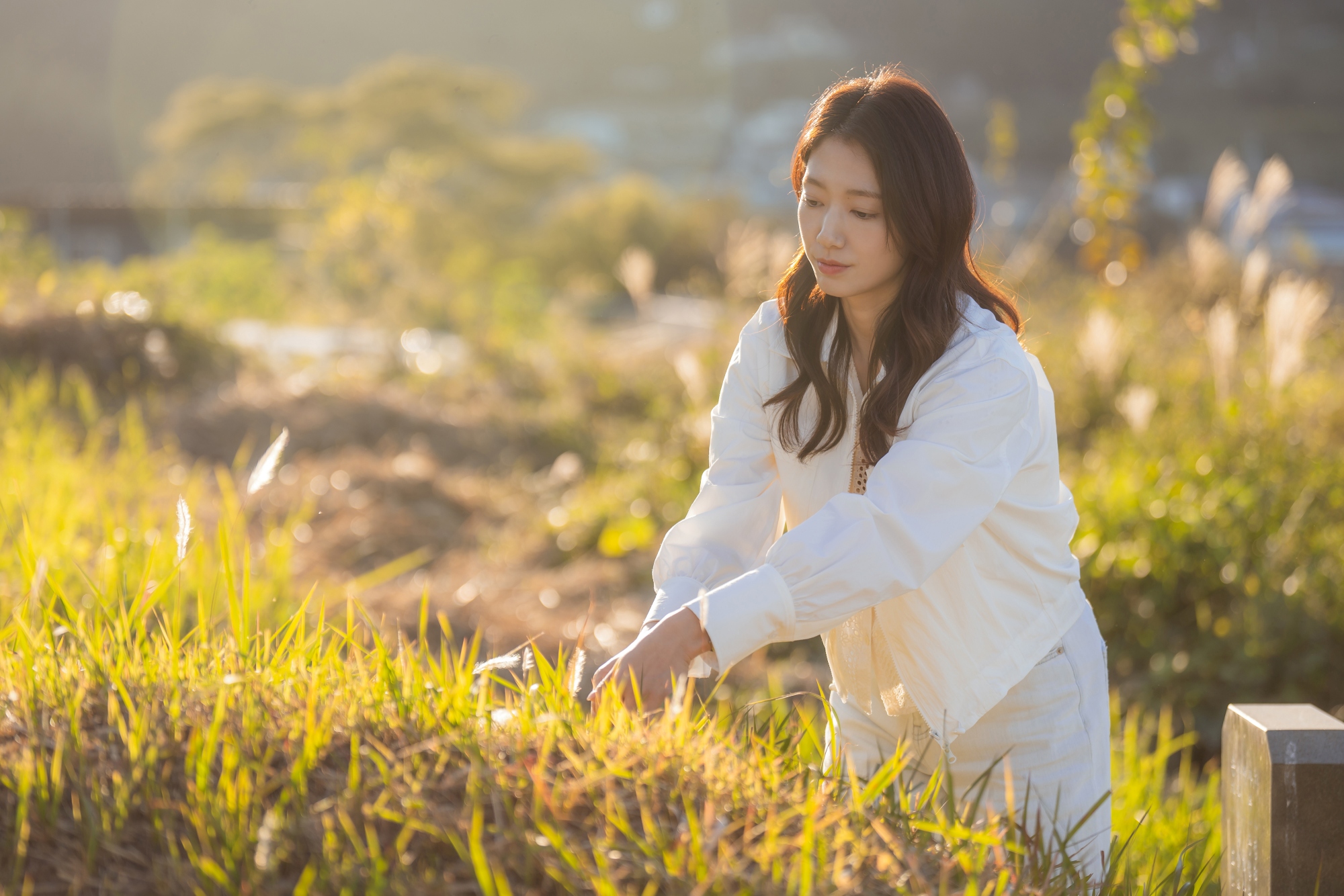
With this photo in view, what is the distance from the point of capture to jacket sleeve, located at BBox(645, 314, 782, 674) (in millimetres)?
1725

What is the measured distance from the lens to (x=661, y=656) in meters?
1.43

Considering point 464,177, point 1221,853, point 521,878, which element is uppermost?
point 464,177

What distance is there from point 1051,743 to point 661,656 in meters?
0.88

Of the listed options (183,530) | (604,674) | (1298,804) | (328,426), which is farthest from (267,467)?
(328,426)

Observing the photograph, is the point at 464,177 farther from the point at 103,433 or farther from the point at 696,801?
the point at 696,801

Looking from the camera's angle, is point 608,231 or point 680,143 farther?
point 680,143

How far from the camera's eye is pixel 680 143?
53.0 m

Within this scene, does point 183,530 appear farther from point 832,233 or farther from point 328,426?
point 328,426

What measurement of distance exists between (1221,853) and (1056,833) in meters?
0.63

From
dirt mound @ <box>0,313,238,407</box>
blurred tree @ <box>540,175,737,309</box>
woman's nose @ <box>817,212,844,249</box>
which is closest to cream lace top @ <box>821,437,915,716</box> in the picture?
woman's nose @ <box>817,212,844,249</box>

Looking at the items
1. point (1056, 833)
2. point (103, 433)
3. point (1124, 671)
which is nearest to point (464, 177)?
point (103, 433)

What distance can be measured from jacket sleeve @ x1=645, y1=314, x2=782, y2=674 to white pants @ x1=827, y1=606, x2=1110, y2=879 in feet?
1.36

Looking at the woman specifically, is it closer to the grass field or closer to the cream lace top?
the cream lace top

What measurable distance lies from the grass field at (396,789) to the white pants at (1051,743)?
0.13 metres
